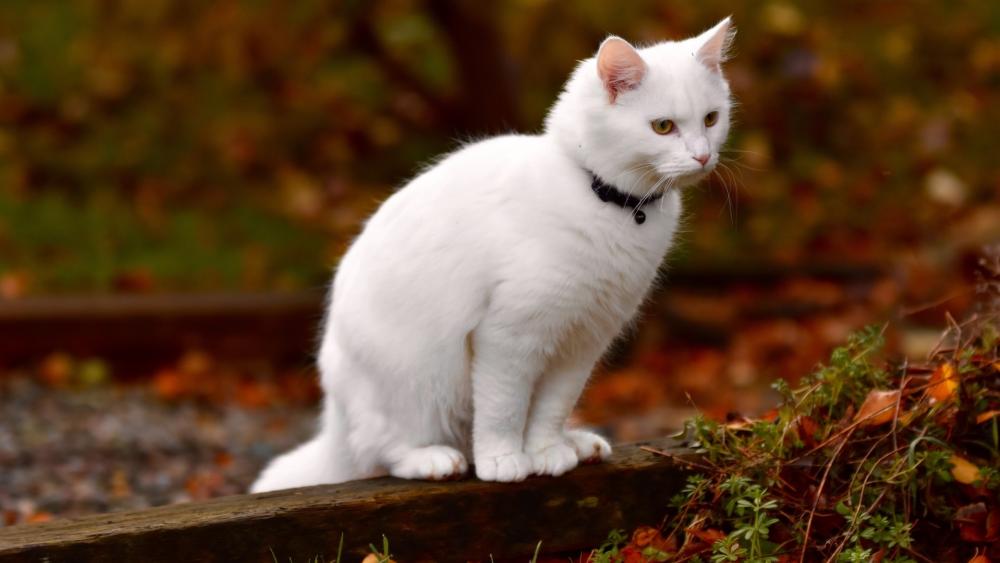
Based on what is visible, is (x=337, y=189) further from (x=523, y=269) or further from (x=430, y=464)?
(x=523, y=269)

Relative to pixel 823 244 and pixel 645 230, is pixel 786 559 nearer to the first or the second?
pixel 645 230

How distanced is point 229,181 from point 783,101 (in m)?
3.93

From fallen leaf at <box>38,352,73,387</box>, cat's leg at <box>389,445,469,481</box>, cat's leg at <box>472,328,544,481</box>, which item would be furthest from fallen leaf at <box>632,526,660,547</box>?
fallen leaf at <box>38,352,73,387</box>

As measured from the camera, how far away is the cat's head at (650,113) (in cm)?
268

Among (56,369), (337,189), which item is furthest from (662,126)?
(337,189)

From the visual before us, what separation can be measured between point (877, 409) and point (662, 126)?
88 cm

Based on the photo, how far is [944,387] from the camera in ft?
9.70

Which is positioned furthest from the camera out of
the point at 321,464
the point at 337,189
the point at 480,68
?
the point at 337,189

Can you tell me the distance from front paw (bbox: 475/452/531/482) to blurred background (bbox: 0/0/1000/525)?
6.65 ft

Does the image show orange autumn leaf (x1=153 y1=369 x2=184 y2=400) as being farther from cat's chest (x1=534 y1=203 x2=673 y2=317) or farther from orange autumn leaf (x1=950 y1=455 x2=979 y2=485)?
orange autumn leaf (x1=950 y1=455 x2=979 y2=485)


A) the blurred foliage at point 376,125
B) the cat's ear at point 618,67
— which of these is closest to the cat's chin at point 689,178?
the cat's ear at point 618,67

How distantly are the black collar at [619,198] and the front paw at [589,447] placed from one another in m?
0.57

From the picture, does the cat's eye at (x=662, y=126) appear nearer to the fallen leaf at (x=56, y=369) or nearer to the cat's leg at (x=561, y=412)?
the cat's leg at (x=561, y=412)

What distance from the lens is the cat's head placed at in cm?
268
